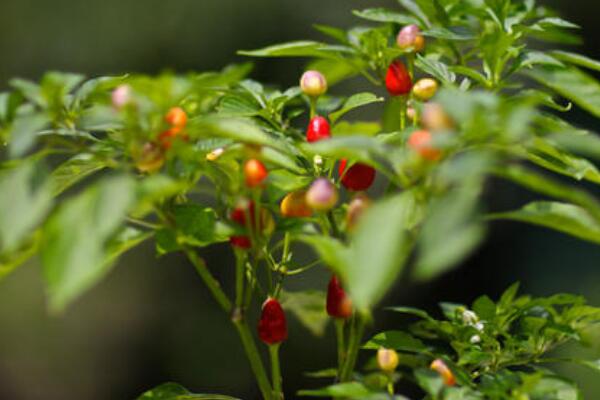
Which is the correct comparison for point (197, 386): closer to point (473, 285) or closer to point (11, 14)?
point (473, 285)

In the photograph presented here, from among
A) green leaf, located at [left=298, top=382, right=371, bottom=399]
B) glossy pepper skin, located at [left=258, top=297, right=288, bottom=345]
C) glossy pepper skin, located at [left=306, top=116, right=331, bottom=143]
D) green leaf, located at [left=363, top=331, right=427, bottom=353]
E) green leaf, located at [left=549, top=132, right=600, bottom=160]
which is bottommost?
green leaf, located at [left=363, top=331, right=427, bottom=353]

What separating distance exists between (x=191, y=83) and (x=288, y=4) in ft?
7.93

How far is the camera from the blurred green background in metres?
2.71

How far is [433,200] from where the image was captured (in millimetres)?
581

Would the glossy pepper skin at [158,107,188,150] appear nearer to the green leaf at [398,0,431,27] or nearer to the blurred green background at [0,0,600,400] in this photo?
the green leaf at [398,0,431,27]

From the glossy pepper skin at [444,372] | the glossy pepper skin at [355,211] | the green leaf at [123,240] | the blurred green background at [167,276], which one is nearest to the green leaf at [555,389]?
the glossy pepper skin at [444,372]

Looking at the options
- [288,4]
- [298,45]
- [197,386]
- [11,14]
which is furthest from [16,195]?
[11,14]

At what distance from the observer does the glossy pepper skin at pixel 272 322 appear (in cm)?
79

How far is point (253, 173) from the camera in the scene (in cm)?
65

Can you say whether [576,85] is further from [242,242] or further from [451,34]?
[242,242]

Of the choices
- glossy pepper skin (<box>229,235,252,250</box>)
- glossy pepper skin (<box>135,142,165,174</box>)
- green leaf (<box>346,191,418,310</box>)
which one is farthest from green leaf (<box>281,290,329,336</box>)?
green leaf (<box>346,191,418,310</box>)

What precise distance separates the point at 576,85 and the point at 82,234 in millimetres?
424

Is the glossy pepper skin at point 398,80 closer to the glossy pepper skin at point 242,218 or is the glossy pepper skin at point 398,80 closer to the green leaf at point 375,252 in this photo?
the glossy pepper skin at point 242,218

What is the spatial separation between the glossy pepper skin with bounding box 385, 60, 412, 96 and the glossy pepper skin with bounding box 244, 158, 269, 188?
0.75ft
